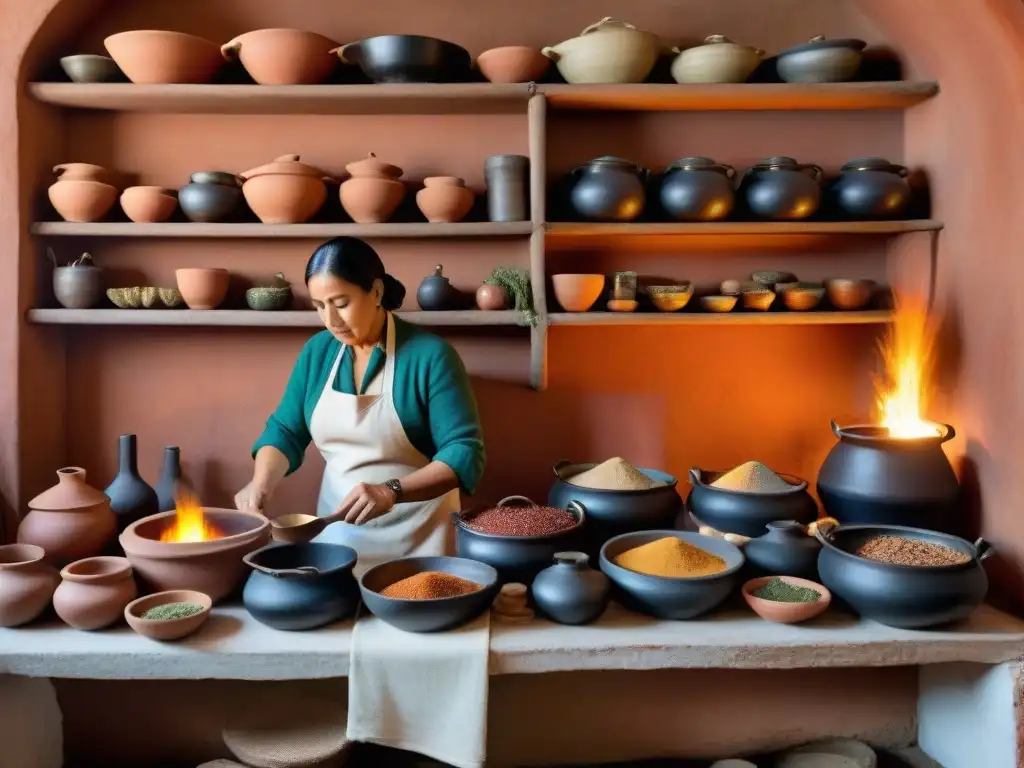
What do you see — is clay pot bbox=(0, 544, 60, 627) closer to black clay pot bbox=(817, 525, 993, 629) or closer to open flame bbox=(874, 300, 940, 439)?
black clay pot bbox=(817, 525, 993, 629)

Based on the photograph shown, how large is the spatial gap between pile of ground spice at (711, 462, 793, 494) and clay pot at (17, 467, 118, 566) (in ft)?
5.79

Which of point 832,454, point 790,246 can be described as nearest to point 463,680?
point 832,454

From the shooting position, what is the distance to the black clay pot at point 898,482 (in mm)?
2250

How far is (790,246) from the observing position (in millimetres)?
2904

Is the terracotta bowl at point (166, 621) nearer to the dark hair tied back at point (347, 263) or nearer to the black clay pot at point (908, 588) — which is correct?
the dark hair tied back at point (347, 263)

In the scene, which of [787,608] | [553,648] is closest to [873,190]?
[787,608]

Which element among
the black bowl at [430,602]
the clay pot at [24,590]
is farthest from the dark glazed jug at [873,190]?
the clay pot at [24,590]

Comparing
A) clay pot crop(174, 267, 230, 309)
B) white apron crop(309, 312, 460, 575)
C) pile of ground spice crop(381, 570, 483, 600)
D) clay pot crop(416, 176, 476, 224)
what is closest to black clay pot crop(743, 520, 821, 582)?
pile of ground spice crop(381, 570, 483, 600)

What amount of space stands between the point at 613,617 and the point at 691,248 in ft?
5.01

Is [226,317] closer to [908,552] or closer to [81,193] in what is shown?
[81,193]

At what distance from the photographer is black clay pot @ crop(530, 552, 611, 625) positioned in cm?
184

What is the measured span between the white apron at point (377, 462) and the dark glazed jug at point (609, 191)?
785mm

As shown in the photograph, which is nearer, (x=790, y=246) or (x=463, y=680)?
(x=463, y=680)

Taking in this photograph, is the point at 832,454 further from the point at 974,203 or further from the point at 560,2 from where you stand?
the point at 560,2
